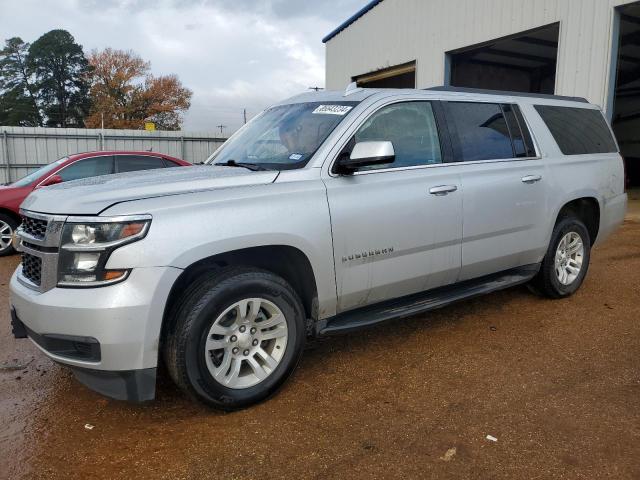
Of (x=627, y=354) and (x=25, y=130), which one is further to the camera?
(x=25, y=130)

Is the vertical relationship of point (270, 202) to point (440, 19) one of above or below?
below

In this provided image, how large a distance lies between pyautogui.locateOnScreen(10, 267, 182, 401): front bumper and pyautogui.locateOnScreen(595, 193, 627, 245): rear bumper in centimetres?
444

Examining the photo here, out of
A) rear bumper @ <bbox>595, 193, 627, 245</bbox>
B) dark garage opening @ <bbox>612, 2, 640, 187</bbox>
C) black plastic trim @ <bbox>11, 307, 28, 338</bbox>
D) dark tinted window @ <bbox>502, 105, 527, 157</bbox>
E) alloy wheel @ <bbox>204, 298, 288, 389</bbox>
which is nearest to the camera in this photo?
alloy wheel @ <bbox>204, 298, 288, 389</bbox>

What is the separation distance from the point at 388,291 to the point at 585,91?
9.18 meters

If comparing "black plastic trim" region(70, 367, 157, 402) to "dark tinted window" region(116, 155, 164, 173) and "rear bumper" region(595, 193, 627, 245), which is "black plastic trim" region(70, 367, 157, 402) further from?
"dark tinted window" region(116, 155, 164, 173)

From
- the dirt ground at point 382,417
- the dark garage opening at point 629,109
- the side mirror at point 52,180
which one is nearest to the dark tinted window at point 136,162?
the side mirror at point 52,180

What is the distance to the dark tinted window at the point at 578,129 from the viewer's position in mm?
4855

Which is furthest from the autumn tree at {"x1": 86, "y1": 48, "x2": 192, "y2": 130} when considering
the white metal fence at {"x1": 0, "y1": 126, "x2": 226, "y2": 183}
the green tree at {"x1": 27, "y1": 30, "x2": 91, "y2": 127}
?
the white metal fence at {"x1": 0, "y1": 126, "x2": 226, "y2": 183}

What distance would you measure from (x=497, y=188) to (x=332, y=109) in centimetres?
148

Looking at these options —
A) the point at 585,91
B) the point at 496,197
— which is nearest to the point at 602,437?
the point at 496,197

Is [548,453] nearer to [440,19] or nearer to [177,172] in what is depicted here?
[177,172]

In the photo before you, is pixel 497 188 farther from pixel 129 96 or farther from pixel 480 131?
pixel 129 96

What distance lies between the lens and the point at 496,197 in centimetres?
412

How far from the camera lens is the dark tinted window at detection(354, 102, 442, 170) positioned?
3.64 metres
